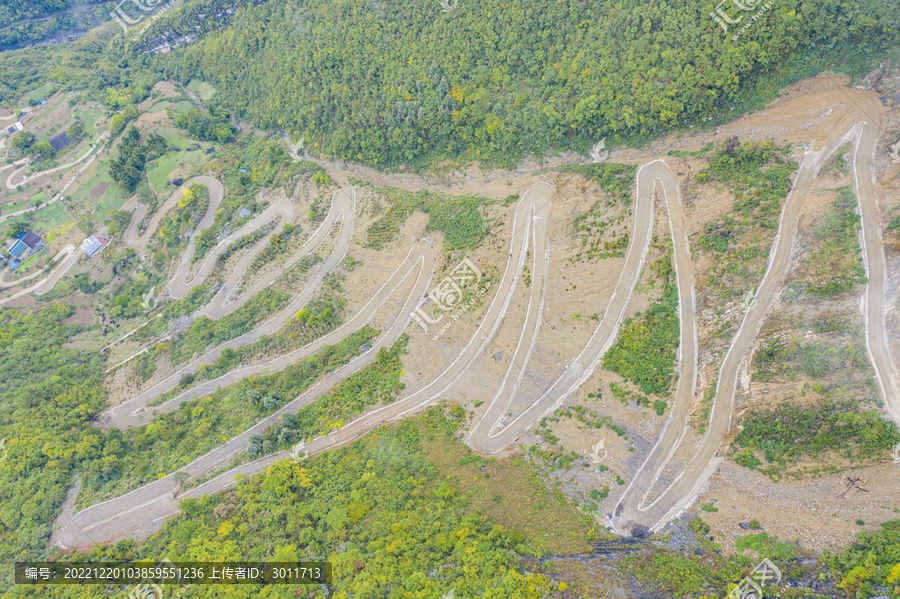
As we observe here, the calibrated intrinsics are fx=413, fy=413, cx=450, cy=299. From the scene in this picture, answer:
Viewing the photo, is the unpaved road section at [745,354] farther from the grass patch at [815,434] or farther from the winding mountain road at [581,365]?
the grass patch at [815,434]

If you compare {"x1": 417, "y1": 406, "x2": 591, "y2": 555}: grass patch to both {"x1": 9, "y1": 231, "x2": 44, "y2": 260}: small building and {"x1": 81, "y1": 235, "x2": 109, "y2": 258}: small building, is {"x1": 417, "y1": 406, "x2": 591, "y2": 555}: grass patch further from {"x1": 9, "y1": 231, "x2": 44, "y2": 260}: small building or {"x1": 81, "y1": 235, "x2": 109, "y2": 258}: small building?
{"x1": 9, "y1": 231, "x2": 44, "y2": 260}: small building

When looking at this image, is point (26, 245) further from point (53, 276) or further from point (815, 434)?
point (815, 434)

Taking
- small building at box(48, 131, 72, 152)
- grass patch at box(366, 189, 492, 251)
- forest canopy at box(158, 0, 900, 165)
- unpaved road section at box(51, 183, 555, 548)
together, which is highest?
small building at box(48, 131, 72, 152)

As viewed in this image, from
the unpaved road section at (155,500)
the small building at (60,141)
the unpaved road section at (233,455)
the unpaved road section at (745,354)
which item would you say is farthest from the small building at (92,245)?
the unpaved road section at (745,354)

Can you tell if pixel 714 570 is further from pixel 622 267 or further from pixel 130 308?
pixel 130 308

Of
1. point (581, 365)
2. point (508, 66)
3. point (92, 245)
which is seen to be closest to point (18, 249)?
point (92, 245)

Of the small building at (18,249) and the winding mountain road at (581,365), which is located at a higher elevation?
the small building at (18,249)

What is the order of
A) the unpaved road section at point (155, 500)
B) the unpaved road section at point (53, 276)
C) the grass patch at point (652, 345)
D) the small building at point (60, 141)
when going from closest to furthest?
the grass patch at point (652, 345), the unpaved road section at point (155, 500), the unpaved road section at point (53, 276), the small building at point (60, 141)

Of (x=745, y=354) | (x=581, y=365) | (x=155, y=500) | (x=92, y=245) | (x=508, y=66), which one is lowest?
(x=745, y=354)

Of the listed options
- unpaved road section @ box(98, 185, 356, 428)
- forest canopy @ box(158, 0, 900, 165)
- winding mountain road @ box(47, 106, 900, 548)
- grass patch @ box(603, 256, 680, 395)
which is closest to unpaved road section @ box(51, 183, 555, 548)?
winding mountain road @ box(47, 106, 900, 548)
